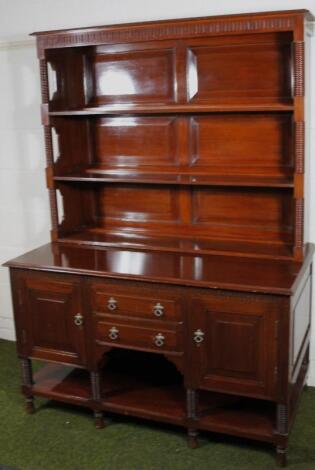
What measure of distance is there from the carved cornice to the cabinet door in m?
1.11

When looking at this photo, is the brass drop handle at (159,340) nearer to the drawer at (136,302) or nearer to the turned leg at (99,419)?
the drawer at (136,302)

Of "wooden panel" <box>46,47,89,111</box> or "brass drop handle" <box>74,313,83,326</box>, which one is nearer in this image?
"brass drop handle" <box>74,313,83,326</box>

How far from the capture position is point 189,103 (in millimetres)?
2758

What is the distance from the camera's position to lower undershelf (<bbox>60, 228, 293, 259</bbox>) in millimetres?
2695

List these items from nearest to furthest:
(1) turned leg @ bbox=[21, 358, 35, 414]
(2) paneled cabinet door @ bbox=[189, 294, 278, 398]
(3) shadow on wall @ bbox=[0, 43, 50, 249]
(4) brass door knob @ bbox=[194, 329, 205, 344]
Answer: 1. (2) paneled cabinet door @ bbox=[189, 294, 278, 398]
2. (4) brass door knob @ bbox=[194, 329, 205, 344]
3. (1) turned leg @ bbox=[21, 358, 35, 414]
4. (3) shadow on wall @ bbox=[0, 43, 50, 249]

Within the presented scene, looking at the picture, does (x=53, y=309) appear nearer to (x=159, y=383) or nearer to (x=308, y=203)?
(x=159, y=383)

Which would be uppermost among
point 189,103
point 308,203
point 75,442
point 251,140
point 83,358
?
point 189,103

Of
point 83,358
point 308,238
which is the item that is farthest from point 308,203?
point 83,358

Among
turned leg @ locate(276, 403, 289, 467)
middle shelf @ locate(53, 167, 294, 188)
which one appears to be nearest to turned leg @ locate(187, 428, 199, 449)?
turned leg @ locate(276, 403, 289, 467)

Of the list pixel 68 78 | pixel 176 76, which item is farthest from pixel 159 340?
pixel 68 78

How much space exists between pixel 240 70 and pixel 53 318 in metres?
1.46

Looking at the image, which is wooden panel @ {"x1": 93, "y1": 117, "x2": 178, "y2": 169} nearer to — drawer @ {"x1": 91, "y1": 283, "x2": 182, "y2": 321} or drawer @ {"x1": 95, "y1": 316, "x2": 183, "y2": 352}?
drawer @ {"x1": 91, "y1": 283, "x2": 182, "y2": 321}

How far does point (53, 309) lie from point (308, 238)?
1286mm

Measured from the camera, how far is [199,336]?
2.46m
